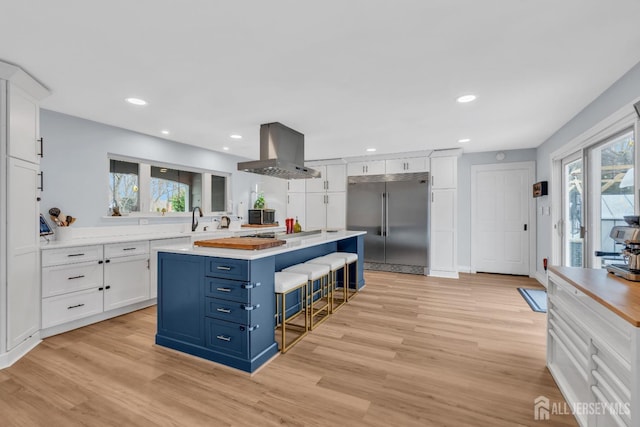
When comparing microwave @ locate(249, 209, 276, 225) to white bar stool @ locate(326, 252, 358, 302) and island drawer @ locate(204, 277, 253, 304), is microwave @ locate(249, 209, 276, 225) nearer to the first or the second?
white bar stool @ locate(326, 252, 358, 302)

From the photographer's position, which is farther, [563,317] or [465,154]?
[465,154]

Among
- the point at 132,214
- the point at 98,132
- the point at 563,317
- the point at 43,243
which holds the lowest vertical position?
the point at 563,317

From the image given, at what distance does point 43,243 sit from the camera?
119 inches

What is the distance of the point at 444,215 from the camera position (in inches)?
218

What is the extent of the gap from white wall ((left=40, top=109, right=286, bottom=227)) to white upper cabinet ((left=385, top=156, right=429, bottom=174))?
155 inches

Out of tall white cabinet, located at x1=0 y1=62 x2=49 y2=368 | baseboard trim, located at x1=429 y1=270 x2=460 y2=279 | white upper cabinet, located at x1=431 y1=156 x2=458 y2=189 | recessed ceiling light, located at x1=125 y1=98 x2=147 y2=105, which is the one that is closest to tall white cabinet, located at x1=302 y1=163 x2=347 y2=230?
white upper cabinet, located at x1=431 y1=156 x2=458 y2=189

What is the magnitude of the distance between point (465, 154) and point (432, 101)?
332 centimetres

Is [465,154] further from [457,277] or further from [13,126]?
[13,126]

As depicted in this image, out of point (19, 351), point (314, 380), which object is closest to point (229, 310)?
point (314, 380)

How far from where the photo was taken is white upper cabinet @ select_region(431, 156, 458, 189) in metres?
5.45

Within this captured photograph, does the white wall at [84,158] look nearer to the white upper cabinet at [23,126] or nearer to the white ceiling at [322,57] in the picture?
the white ceiling at [322,57]

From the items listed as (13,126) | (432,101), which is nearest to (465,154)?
(432,101)

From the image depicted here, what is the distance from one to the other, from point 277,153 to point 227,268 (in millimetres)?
1802

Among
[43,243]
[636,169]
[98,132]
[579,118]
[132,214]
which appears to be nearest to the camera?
[636,169]
